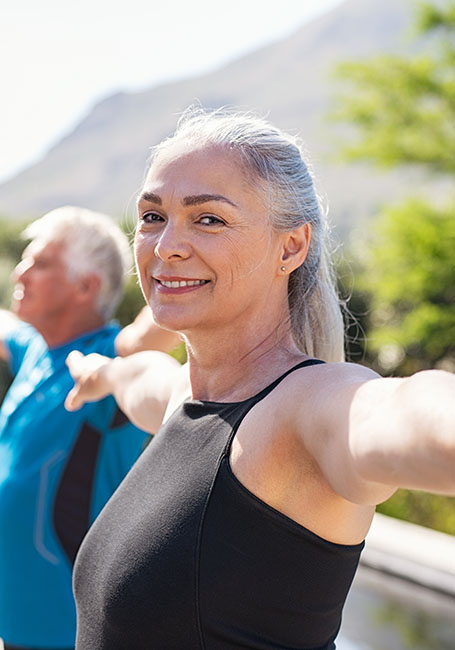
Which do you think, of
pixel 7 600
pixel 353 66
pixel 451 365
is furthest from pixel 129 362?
pixel 451 365

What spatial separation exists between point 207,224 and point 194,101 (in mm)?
565

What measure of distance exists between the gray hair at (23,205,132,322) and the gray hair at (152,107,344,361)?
4.33 feet

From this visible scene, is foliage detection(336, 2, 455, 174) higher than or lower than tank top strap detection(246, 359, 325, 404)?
lower

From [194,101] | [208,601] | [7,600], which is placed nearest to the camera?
[208,601]

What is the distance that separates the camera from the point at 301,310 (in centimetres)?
146

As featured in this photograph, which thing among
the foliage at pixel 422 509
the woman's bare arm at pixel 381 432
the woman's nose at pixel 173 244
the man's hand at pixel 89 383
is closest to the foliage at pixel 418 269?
the foliage at pixel 422 509

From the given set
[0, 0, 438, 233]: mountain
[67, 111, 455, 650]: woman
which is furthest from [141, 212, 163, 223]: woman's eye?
[0, 0, 438, 233]: mountain

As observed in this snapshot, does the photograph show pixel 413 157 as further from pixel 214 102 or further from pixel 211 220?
pixel 214 102

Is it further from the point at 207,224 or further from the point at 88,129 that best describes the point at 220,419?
the point at 88,129

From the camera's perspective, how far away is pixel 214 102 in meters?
132

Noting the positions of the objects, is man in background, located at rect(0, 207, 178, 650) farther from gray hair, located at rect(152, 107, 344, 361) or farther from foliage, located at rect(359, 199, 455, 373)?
foliage, located at rect(359, 199, 455, 373)

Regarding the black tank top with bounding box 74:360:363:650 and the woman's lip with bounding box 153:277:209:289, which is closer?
the black tank top with bounding box 74:360:363:650

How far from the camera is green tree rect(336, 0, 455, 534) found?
10883 millimetres

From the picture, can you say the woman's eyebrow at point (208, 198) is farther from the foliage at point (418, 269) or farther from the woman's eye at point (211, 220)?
the foliage at point (418, 269)
